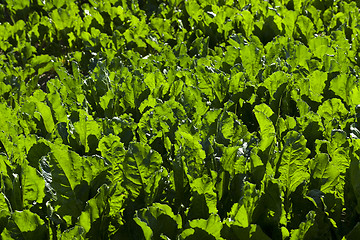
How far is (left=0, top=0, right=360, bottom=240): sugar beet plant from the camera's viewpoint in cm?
200

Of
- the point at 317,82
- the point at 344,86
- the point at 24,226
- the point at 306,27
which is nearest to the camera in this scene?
the point at 24,226

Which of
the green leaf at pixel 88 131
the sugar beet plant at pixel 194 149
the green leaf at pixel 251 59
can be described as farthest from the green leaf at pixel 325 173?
the green leaf at pixel 251 59

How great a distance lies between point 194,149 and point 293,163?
0.44 meters

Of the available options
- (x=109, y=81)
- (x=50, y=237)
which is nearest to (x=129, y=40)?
(x=109, y=81)

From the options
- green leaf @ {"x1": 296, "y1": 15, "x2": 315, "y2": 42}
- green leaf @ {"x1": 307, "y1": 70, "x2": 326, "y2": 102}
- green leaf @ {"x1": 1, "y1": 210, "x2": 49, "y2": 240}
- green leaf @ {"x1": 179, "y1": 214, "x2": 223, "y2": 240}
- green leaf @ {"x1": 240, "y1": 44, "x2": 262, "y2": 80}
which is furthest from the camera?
green leaf @ {"x1": 296, "y1": 15, "x2": 315, "y2": 42}

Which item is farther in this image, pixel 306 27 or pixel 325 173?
pixel 306 27

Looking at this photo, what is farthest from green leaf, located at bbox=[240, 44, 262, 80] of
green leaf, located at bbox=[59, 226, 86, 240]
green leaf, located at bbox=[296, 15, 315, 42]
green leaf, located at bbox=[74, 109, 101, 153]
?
green leaf, located at bbox=[59, 226, 86, 240]

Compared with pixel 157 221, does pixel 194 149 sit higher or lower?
higher

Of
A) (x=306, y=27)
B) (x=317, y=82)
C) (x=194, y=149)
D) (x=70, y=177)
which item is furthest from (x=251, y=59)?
(x=70, y=177)

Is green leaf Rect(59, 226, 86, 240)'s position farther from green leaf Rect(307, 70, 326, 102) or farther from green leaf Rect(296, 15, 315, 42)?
green leaf Rect(296, 15, 315, 42)

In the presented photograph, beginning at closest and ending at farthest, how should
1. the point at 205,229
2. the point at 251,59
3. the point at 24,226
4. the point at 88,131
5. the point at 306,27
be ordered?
the point at 205,229 → the point at 24,226 → the point at 88,131 → the point at 251,59 → the point at 306,27

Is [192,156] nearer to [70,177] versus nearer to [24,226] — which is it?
[70,177]

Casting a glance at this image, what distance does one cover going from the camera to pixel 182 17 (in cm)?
488

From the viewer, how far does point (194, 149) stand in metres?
2.19
